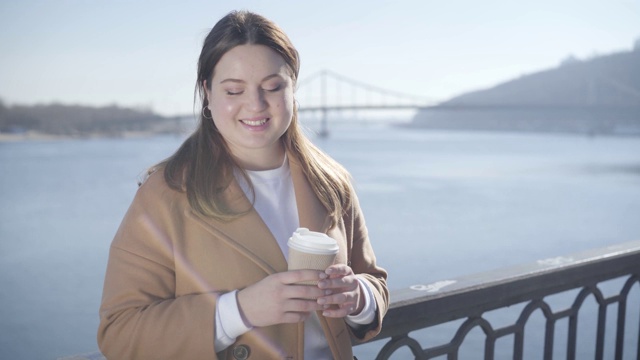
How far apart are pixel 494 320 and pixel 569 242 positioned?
15.8 feet

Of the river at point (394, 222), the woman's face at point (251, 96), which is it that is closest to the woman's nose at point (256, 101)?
the woman's face at point (251, 96)

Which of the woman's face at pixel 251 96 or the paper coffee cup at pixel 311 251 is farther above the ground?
the woman's face at pixel 251 96

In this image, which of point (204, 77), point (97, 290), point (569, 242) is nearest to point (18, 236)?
point (97, 290)

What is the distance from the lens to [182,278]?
85cm

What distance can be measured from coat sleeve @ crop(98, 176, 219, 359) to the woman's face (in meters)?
0.21

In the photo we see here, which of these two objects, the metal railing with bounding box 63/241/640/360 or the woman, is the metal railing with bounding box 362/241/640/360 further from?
the woman

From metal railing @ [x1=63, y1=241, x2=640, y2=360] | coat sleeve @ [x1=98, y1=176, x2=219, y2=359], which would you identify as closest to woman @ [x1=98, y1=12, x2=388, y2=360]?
coat sleeve @ [x1=98, y1=176, x2=219, y2=359]

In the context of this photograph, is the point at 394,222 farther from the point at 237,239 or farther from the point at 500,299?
the point at 237,239

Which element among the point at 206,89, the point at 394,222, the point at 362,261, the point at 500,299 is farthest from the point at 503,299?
the point at 394,222

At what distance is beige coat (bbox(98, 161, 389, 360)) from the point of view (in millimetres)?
808

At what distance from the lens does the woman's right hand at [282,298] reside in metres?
0.77

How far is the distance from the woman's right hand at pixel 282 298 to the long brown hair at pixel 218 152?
141 mm

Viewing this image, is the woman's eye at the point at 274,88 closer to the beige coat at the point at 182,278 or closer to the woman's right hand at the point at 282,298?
the beige coat at the point at 182,278

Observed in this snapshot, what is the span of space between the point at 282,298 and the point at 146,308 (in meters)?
0.20
